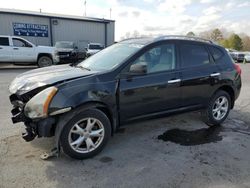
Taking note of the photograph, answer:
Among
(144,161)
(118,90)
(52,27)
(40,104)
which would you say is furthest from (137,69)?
(52,27)

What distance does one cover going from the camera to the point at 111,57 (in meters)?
4.31

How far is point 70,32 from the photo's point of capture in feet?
87.6

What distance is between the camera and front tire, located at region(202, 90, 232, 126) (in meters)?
5.06

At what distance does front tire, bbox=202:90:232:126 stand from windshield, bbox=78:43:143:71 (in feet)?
6.68

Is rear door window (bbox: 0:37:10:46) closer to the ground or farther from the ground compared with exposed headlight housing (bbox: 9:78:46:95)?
farther from the ground

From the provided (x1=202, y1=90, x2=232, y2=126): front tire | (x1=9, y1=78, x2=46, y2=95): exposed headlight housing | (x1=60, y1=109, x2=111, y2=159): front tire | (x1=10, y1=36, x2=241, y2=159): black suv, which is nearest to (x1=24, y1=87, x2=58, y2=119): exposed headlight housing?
(x1=10, y1=36, x2=241, y2=159): black suv

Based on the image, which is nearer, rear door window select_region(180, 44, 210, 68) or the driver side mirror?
the driver side mirror

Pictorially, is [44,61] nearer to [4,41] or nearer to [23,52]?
[23,52]

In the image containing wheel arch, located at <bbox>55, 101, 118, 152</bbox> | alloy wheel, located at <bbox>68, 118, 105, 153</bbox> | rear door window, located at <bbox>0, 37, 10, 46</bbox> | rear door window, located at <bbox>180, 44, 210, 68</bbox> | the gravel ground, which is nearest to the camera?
Answer: the gravel ground

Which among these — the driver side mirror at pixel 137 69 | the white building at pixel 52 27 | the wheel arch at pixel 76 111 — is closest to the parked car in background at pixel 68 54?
the white building at pixel 52 27

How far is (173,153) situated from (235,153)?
1.01m

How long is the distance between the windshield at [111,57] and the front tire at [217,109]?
6.68 ft

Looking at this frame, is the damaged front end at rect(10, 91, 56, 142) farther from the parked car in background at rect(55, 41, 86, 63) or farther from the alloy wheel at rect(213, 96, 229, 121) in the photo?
the parked car in background at rect(55, 41, 86, 63)

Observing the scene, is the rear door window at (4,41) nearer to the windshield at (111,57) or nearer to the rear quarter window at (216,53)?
the windshield at (111,57)
